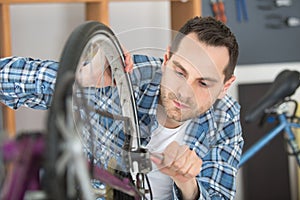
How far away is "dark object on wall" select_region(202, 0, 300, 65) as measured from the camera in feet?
9.88

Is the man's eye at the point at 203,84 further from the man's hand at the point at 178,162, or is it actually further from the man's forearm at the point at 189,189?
the man's forearm at the point at 189,189

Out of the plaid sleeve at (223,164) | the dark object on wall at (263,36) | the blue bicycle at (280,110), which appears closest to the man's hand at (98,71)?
the plaid sleeve at (223,164)

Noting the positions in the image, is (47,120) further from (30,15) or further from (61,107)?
(30,15)

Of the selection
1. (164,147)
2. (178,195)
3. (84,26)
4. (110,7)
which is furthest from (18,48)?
(84,26)

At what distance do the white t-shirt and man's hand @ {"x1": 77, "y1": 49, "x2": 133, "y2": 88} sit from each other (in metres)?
0.13

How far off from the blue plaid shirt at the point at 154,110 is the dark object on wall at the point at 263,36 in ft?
5.87

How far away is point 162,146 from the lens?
2.93 ft

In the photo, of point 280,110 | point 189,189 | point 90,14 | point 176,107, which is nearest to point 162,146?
point 176,107

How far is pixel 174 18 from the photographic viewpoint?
271 cm

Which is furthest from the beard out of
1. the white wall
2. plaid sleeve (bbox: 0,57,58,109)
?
the white wall

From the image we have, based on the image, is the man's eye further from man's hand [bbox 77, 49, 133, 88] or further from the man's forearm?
the man's forearm

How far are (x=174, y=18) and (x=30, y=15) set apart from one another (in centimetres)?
68

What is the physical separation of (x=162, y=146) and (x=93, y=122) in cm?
24

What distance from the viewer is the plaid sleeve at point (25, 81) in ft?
3.54
